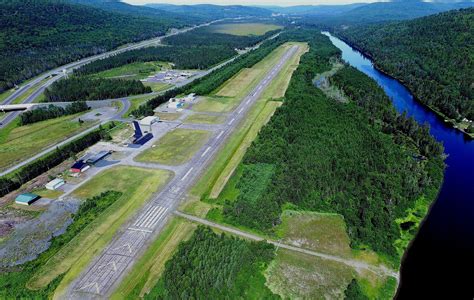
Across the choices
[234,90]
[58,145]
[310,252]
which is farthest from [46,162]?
[234,90]

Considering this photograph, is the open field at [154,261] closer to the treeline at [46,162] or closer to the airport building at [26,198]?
the airport building at [26,198]

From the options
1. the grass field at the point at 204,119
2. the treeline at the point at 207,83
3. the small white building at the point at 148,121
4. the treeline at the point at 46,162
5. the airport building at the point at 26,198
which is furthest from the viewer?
the treeline at the point at 207,83

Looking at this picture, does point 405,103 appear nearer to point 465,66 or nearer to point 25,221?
point 465,66

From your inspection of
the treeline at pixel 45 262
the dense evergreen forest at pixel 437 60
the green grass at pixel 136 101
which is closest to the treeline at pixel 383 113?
the dense evergreen forest at pixel 437 60

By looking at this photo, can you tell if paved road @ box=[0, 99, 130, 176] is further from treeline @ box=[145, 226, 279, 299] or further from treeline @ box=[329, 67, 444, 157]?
treeline @ box=[329, 67, 444, 157]

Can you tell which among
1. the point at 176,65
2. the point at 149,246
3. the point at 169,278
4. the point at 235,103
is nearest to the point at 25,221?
the point at 149,246

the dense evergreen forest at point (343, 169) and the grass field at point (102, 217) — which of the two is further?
the dense evergreen forest at point (343, 169)

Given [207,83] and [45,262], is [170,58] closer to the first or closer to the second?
[207,83]
